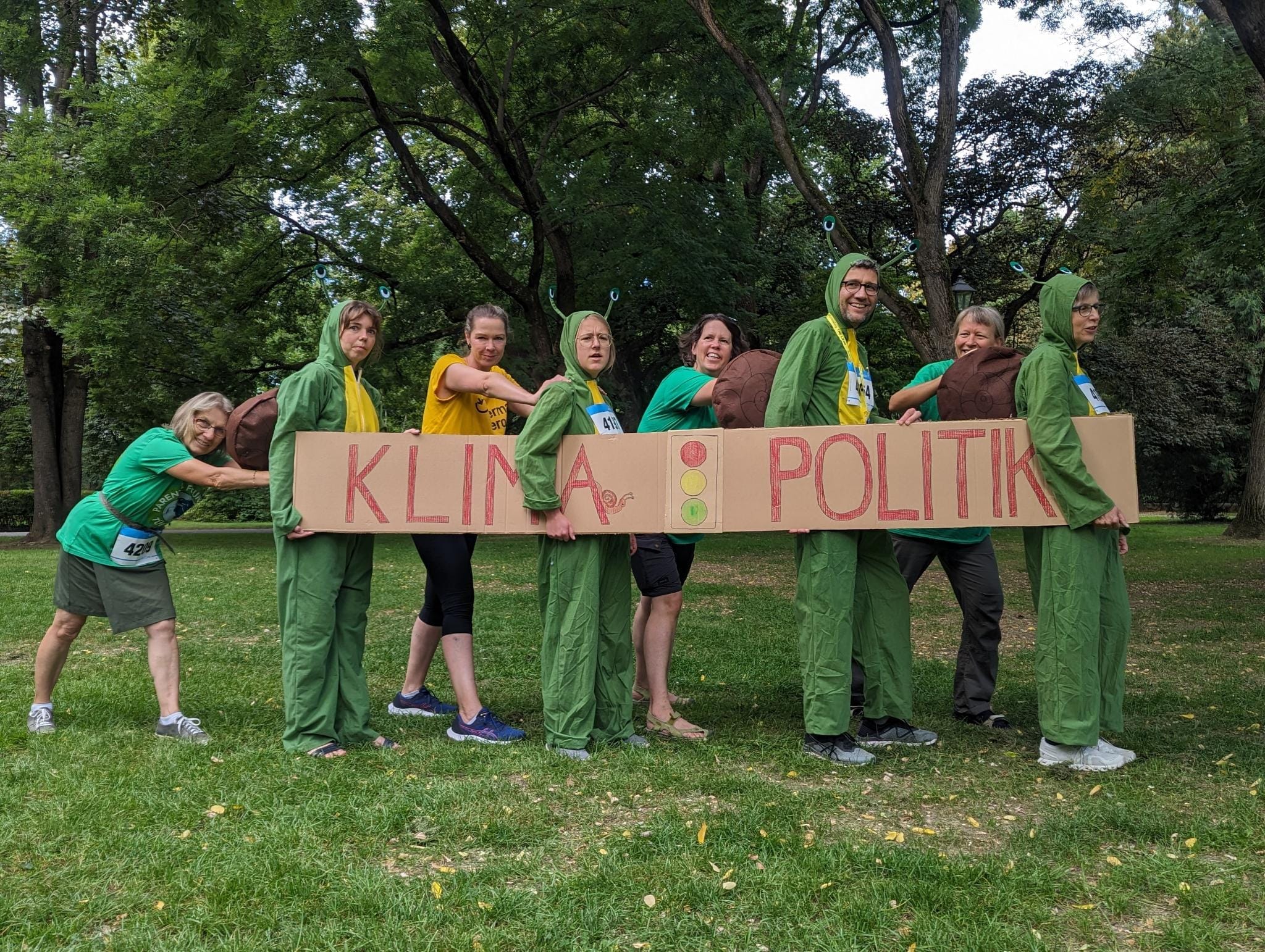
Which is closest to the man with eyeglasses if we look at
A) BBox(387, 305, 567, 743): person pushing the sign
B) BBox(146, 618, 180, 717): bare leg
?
BBox(387, 305, 567, 743): person pushing the sign

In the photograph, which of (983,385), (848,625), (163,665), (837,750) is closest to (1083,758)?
(837,750)

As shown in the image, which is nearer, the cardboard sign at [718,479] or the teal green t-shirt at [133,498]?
the cardboard sign at [718,479]

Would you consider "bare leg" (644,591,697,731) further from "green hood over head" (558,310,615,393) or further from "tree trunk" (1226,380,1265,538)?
"tree trunk" (1226,380,1265,538)

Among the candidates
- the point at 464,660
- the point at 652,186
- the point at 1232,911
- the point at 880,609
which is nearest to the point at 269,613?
the point at 464,660

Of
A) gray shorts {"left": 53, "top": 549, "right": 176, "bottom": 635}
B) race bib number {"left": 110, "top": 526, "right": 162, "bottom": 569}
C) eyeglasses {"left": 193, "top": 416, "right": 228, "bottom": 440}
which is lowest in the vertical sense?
gray shorts {"left": 53, "top": 549, "right": 176, "bottom": 635}

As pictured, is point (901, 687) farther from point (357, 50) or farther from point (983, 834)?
point (357, 50)

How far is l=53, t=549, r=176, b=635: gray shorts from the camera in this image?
507 centimetres

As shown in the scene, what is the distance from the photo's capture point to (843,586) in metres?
4.77

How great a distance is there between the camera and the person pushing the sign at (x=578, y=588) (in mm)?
4855

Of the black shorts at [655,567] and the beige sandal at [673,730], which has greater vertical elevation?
the black shorts at [655,567]

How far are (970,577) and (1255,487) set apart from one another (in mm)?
19501

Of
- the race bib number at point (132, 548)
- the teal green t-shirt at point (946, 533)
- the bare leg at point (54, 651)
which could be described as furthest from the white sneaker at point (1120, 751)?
the bare leg at point (54, 651)

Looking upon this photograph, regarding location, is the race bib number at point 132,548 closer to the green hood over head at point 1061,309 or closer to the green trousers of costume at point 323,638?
the green trousers of costume at point 323,638

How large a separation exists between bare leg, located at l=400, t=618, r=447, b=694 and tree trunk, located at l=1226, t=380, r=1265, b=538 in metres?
20.6
